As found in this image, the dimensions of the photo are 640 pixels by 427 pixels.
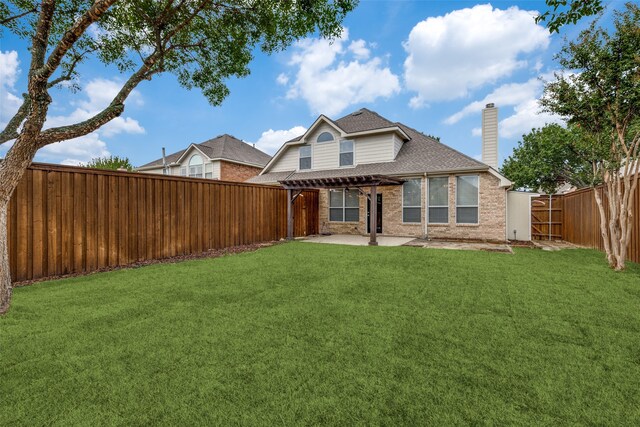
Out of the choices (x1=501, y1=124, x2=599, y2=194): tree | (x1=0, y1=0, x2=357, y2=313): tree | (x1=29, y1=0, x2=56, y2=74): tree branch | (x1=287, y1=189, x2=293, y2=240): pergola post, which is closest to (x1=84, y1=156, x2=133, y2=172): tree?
(x1=287, y1=189, x2=293, y2=240): pergola post

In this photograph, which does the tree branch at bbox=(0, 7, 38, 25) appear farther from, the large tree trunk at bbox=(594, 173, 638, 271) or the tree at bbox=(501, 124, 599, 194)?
the tree at bbox=(501, 124, 599, 194)

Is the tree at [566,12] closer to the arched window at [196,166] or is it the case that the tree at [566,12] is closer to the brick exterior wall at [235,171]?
the brick exterior wall at [235,171]

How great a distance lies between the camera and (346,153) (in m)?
14.5

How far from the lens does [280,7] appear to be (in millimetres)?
6609

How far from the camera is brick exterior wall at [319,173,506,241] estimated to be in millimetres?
10898

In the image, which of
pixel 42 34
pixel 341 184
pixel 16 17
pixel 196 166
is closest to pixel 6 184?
pixel 42 34

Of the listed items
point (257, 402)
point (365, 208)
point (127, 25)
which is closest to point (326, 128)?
point (365, 208)

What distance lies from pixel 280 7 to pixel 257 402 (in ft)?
25.3

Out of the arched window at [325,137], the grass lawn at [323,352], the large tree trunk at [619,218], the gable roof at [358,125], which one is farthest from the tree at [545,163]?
the grass lawn at [323,352]

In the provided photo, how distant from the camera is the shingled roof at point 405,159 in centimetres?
1163

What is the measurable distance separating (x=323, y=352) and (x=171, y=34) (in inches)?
271

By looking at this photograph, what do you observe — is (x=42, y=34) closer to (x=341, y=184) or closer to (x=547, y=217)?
(x=341, y=184)

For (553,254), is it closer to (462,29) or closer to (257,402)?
(462,29)

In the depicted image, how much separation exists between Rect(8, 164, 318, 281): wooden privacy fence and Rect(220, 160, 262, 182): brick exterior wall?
34.1 ft
